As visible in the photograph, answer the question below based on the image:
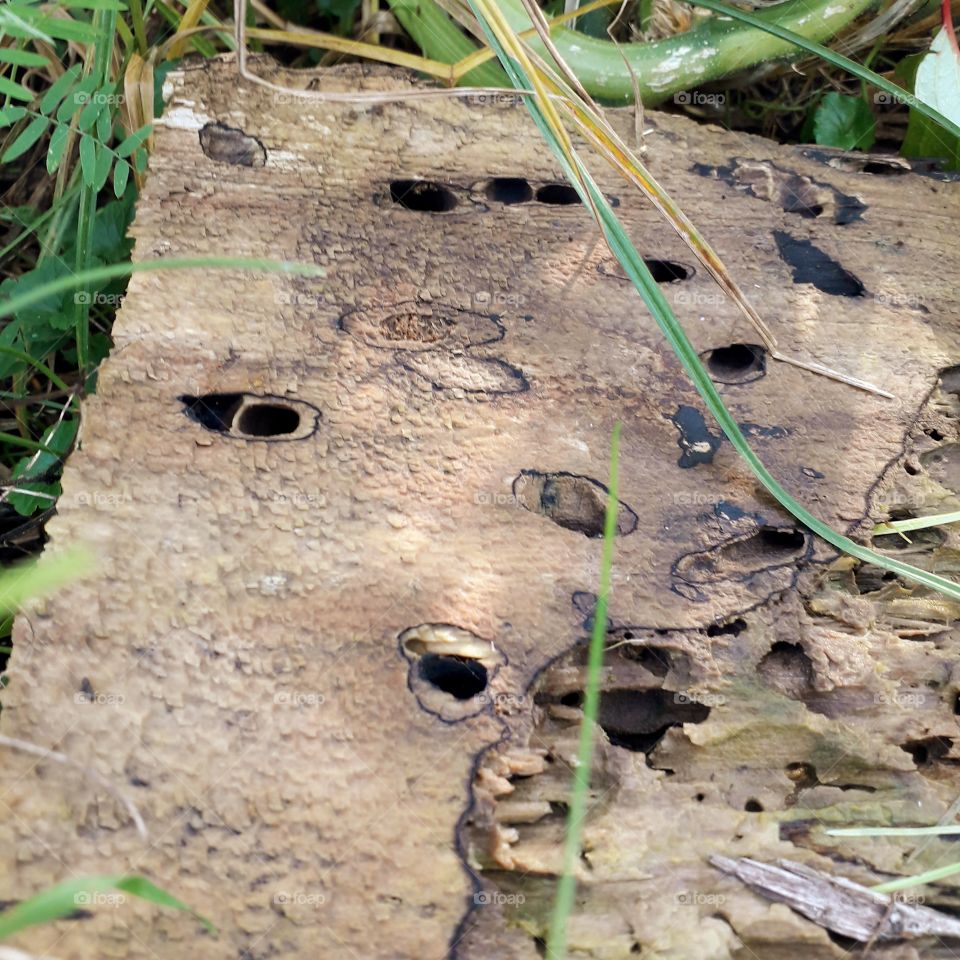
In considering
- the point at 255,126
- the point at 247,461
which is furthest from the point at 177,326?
the point at 255,126

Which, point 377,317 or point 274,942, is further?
point 377,317

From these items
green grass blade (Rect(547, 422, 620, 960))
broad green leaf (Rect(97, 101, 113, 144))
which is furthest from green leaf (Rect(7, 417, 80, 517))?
green grass blade (Rect(547, 422, 620, 960))

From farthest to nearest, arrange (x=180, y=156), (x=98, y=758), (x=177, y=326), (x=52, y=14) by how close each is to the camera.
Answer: (x=52, y=14), (x=180, y=156), (x=177, y=326), (x=98, y=758)

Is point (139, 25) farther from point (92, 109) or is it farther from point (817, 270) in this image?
point (817, 270)

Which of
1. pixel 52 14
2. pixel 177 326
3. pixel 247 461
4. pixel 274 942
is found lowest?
pixel 274 942

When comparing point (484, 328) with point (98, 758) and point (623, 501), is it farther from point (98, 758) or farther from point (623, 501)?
point (98, 758)

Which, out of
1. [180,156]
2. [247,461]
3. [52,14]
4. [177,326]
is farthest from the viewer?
[52,14]

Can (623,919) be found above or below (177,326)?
below

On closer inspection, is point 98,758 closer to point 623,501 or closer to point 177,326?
point 177,326
